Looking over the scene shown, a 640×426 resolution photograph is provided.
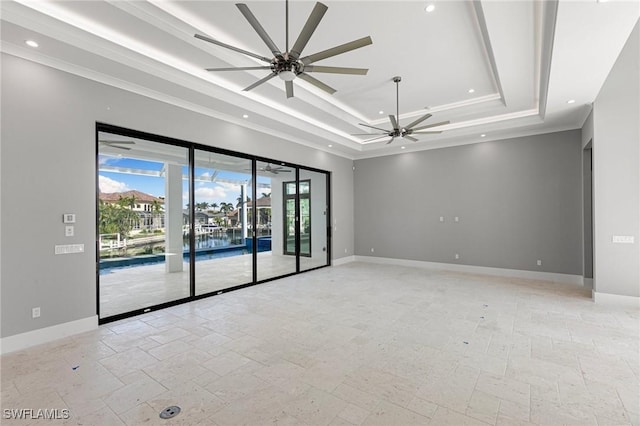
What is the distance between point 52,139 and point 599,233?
315 inches

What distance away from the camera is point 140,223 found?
15.6 feet

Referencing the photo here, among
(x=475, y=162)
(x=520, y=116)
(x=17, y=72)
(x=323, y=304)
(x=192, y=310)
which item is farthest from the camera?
(x=475, y=162)

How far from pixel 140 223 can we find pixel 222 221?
145 centimetres

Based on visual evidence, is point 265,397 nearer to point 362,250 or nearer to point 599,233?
point 599,233

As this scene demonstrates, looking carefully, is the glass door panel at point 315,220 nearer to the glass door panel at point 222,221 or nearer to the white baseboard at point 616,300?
the glass door panel at point 222,221

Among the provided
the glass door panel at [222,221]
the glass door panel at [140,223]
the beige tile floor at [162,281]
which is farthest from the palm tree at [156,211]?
the beige tile floor at [162,281]

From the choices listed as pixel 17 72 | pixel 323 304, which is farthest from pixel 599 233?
pixel 17 72

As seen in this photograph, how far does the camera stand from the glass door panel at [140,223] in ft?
13.9

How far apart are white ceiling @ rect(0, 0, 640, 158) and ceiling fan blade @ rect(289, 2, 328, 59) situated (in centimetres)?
79

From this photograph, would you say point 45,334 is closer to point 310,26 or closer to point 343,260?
point 310,26

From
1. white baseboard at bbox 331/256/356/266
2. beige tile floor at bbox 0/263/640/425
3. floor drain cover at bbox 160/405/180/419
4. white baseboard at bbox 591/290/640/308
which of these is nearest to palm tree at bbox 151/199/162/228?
beige tile floor at bbox 0/263/640/425

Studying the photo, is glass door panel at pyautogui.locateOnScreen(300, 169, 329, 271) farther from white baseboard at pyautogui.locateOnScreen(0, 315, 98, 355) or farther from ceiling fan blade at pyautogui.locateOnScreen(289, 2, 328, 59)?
ceiling fan blade at pyautogui.locateOnScreen(289, 2, 328, 59)

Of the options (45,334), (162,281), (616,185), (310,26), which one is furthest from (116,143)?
(616,185)

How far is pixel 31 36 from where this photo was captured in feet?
10.1
